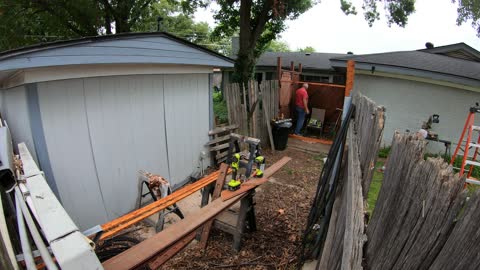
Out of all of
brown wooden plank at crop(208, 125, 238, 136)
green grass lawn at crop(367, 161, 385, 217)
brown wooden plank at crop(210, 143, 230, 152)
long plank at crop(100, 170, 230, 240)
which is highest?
brown wooden plank at crop(208, 125, 238, 136)

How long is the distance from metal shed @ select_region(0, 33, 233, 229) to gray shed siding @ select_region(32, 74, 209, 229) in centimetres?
2

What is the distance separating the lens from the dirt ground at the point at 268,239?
12.5 ft

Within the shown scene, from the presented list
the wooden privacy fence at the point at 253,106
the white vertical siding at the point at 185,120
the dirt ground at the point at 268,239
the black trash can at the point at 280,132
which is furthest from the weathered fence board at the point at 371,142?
the black trash can at the point at 280,132

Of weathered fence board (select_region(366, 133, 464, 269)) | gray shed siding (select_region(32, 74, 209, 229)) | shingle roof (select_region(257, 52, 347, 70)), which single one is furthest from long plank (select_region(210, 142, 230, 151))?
shingle roof (select_region(257, 52, 347, 70))

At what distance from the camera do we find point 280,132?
8.80m

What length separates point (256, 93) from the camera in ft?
27.1

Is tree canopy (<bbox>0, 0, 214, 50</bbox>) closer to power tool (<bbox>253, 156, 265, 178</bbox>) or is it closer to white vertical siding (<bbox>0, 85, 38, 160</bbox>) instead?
white vertical siding (<bbox>0, 85, 38, 160</bbox>)

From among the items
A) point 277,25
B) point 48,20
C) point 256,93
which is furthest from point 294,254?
point 48,20

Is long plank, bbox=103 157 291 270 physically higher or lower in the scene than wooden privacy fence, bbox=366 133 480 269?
lower

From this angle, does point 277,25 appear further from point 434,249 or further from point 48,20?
point 434,249

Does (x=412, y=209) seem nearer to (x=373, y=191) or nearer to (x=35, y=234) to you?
(x=35, y=234)

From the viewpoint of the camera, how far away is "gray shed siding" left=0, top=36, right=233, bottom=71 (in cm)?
330

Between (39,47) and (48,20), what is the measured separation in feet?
46.8

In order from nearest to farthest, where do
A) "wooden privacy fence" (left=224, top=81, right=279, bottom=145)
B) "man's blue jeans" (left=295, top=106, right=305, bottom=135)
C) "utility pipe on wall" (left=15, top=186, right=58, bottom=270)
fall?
"utility pipe on wall" (left=15, top=186, right=58, bottom=270), "wooden privacy fence" (left=224, top=81, right=279, bottom=145), "man's blue jeans" (left=295, top=106, right=305, bottom=135)
